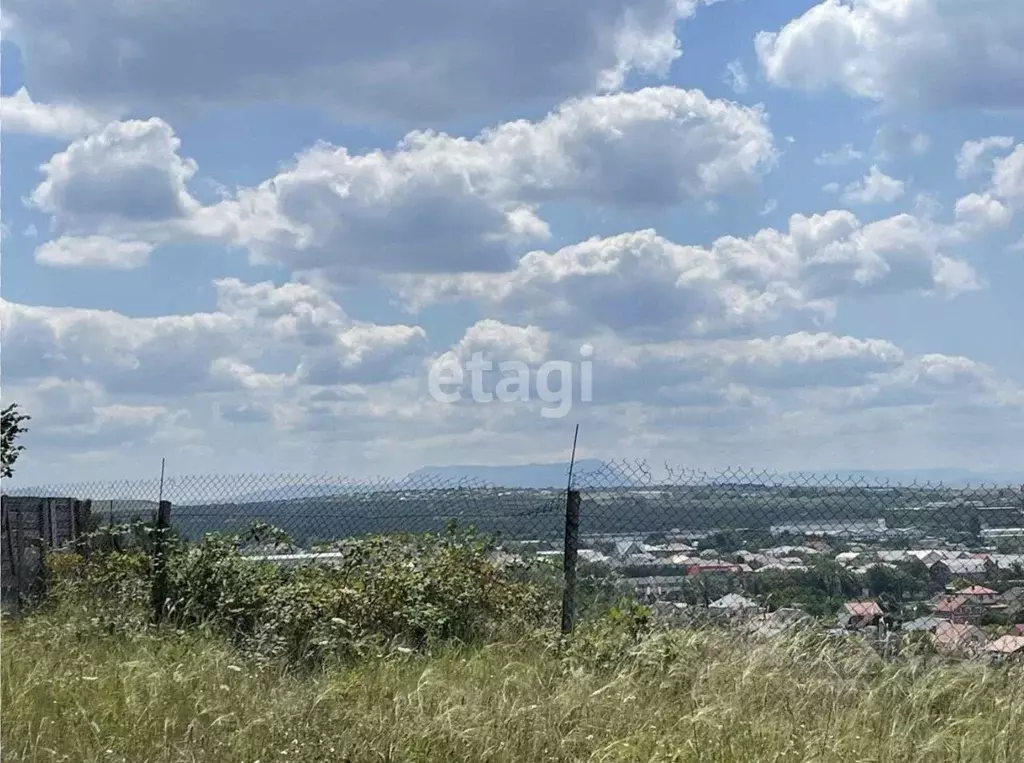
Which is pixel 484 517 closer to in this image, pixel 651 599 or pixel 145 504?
pixel 651 599

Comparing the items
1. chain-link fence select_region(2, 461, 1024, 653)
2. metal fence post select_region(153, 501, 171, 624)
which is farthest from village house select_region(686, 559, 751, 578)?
metal fence post select_region(153, 501, 171, 624)

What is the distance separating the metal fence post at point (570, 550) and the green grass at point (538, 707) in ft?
1.70

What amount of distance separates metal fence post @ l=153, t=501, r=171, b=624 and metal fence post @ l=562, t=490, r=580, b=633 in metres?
3.48

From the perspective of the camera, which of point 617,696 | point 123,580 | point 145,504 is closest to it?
point 617,696

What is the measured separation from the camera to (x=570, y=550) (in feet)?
26.1

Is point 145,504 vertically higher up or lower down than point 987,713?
higher up

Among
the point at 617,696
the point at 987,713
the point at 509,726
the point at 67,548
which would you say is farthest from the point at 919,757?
the point at 67,548

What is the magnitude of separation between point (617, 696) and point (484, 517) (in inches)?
121

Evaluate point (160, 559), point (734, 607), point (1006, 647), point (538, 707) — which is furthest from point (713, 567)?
point (160, 559)

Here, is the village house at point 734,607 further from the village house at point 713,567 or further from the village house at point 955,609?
the village house at point 955,609

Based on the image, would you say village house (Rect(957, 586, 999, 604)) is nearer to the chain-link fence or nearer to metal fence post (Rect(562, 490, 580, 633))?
the chain-link fence

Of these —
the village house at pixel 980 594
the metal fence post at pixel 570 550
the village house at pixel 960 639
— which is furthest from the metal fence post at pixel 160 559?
the village house at pixel 980 594

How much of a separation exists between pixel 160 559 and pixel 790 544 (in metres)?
5.43

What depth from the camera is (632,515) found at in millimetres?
7824
